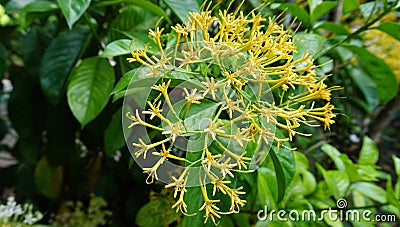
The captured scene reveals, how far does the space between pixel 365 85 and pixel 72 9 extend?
567 millimetres

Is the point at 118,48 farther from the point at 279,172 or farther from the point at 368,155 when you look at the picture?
the point at 368,155

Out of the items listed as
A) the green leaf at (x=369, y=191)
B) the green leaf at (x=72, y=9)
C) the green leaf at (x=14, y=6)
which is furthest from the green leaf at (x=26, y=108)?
the green leaf at (x=369, y=191)

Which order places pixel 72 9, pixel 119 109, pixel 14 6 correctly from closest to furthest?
pixel 72 9, pixel 119 109, pixel 14 6

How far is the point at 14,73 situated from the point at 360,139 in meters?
0.81

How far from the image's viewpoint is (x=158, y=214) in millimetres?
553

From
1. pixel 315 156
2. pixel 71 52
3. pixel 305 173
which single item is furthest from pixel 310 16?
pixel 315 156

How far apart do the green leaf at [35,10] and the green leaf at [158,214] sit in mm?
305

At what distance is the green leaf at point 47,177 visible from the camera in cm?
80

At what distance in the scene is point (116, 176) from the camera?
78 cm

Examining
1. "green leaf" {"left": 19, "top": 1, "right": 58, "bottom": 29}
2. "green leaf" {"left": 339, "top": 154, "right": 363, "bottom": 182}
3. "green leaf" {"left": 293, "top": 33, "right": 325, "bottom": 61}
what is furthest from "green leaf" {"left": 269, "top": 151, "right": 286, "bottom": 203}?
"green leaf" {"left": 19, "top": 1, "right": 58, "bottom": 29}

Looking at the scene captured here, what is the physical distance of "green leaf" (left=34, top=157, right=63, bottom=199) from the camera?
80 cm

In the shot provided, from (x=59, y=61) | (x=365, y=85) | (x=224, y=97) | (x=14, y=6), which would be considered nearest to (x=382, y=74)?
(x=365, y=85)

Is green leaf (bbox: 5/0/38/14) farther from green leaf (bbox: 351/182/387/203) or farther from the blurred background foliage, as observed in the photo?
green leaf (bbox: 351/182/387/203)

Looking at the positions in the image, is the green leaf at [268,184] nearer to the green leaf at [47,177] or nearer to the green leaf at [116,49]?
the green leaf at [116,49]
